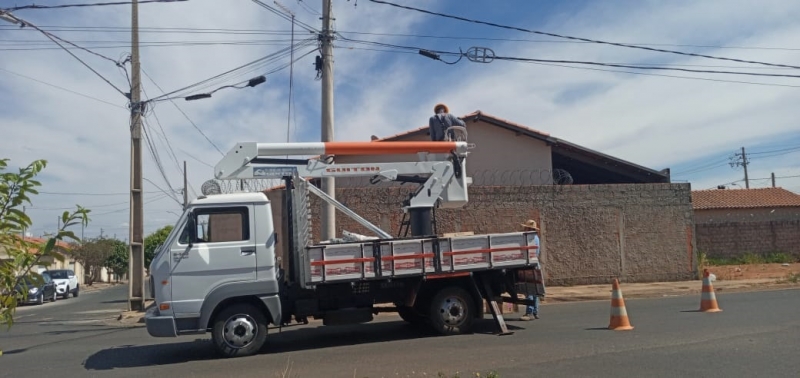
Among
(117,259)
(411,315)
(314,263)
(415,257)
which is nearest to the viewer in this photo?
(314,263)


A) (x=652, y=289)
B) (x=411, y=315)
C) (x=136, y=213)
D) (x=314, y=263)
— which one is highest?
(x=136, y=213)

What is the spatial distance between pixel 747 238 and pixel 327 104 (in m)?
21.1

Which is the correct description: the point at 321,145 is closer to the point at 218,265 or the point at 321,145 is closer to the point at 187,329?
the point at 218,265

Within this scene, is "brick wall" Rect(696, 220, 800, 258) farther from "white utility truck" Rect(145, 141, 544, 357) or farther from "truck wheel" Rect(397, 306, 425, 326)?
"truck wheel" Rect(397, 306, 425, 326)

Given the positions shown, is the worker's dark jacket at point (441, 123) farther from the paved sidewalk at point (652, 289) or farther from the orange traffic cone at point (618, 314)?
the paved sidewalk at point (652, 289)

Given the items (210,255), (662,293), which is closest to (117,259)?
(662,293)

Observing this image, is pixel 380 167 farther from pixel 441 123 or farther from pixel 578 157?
pixel 578 157

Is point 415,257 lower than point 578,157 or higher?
lower

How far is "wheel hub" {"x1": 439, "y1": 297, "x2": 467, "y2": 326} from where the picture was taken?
10.3 metres

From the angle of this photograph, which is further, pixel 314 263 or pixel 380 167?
pixel 380 167

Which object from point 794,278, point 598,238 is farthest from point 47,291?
point 794,278

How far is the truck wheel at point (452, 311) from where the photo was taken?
33.6ft

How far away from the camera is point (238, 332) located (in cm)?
916

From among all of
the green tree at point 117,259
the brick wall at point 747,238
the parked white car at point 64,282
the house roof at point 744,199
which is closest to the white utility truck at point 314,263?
the brick wall at point 747,238
